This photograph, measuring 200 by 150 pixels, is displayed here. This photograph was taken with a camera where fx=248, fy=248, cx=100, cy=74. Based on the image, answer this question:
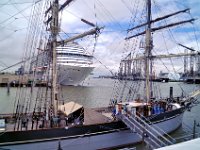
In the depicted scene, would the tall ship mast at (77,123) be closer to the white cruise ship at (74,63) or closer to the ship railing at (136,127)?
the ship railing at (136,127)

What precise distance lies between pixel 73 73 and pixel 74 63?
326cm

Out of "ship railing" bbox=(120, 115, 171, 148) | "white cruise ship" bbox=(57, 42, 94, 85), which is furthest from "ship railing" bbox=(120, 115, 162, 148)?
"white cruise ship" bbox=(57, 42, 94, 85)

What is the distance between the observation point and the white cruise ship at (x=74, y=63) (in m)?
65.9

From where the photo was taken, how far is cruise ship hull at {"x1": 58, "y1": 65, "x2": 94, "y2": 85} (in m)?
65.6

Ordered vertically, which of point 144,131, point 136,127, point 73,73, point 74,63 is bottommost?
point 144,131

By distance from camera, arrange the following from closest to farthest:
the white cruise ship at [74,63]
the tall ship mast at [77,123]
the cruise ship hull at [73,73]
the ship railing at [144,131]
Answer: the tall ship mast at [77,123]
the ship railing at [144,131]
the cruise ship hull at [73,73]
the white cruise ship at [74,63]

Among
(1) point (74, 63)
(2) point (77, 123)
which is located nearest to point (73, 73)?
(1) point (74, 63)

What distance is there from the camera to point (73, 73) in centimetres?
6931

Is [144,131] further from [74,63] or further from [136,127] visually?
[74,63]

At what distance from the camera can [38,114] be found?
17000 millimetres

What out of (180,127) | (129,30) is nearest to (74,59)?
(129,30)

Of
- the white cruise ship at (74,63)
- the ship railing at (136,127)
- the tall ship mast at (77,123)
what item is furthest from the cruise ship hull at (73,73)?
the ship railing at (136,127)

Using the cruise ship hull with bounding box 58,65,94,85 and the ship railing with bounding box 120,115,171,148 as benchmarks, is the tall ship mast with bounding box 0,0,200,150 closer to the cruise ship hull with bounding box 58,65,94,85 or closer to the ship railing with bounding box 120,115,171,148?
the ship railing with bounding box 120,115,171,148

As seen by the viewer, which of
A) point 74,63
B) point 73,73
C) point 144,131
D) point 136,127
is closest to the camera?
point 144,131
